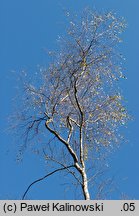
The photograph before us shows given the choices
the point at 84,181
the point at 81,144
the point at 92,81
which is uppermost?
the point at 92,81

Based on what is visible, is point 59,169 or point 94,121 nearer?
point 59,169

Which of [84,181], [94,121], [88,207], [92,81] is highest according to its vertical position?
[92,81]

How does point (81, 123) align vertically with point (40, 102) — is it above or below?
below

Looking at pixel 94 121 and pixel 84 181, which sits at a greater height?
pixel 94 121

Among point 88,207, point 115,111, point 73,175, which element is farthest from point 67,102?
point 88,207

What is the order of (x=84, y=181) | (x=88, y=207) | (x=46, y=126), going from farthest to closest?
(x=46, y=126), (x=84, y=181), (x=88, y=207)

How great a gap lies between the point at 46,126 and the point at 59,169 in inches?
55.2

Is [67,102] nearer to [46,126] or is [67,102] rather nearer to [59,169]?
[46,126]

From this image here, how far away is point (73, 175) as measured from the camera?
13.4 meters

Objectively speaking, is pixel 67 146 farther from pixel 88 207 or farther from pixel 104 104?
pixel 88 207

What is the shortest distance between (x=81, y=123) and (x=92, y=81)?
1711 millimetres

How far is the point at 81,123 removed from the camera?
1356 cm

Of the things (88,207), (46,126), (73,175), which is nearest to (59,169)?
→ (73,175)

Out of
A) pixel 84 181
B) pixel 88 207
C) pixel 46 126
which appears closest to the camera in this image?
pixel 88 207
